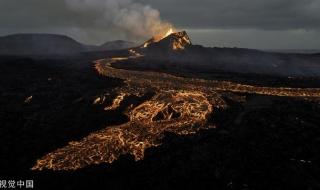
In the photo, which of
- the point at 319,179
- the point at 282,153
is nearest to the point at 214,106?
→ the point at 282,153

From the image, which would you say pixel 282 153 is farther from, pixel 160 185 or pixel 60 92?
pixel 60 92

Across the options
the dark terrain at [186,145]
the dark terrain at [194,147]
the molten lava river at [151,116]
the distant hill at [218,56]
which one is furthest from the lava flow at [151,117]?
the distant hill at [218,56]

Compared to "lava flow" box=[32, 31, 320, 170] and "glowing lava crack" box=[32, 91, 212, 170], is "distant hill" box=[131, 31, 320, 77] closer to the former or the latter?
"lava flow" box=[32, 31, 320, 170]

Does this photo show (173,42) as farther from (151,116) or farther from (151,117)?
(151,117)

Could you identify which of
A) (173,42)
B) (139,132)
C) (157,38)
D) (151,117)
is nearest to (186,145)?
Answer: (139,132)

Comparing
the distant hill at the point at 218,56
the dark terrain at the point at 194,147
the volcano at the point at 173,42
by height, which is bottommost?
the dark terrain at the point at 194,147

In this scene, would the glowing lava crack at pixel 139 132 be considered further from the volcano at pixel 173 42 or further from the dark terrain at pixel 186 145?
the volcano at pixel 173 42
